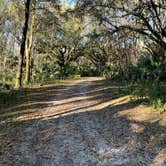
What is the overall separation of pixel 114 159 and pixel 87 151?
0.77 metres

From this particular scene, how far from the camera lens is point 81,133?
10.8 meters

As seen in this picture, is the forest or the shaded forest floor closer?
the shaded forest floor

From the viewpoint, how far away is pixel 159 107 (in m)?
14.4

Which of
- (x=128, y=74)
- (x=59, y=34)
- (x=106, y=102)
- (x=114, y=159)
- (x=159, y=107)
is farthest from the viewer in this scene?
(x=59, y=34)

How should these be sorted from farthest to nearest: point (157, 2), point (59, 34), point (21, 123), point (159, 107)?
point (59, 34), point (157, 2), point (159, 107), point (21, 123)

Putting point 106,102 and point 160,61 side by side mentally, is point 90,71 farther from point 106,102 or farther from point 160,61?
point 106,102

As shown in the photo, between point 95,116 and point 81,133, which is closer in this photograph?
point 81,133

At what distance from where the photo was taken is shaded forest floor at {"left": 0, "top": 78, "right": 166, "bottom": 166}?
873 cm

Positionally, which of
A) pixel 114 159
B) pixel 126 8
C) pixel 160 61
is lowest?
pixel 114 159

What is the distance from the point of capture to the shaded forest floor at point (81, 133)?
873 centimetres

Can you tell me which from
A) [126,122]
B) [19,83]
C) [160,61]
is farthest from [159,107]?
[19,83]

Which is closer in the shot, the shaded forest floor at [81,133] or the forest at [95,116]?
the shaded forest floor at [81,133]

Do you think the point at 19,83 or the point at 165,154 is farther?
the point at 19,83

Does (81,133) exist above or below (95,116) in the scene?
below
